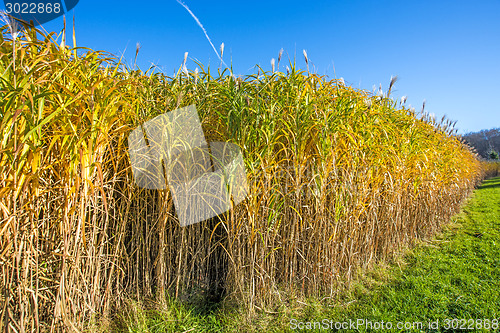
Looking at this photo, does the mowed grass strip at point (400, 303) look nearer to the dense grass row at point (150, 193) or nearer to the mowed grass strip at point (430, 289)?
the mowed grass strip at point (430, 289)

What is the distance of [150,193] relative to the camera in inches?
70.3

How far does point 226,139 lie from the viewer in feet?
5.56

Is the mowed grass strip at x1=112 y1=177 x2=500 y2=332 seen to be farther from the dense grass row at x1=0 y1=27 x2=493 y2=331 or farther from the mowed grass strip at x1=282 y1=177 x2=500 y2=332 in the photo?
the dense grass row at x1=0 y1=27 x2=493 y2=331

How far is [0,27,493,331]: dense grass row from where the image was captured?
1202mm

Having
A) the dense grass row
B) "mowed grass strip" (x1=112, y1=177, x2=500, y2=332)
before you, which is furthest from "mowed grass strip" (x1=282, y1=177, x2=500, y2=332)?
the dense grass row

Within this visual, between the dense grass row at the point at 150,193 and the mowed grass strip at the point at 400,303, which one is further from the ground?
the dense grass row at the point at 150,193

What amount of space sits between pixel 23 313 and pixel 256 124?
148 cm

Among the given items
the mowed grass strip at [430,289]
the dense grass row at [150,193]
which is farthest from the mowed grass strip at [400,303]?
the dense grass row at [150,193]

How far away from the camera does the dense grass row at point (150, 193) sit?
1.20 metres

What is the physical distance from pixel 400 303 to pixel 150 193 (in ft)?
6.43

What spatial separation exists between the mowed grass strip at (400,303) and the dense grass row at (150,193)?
13 centimetres

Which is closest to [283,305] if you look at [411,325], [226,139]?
[411,325]

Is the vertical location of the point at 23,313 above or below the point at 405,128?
below

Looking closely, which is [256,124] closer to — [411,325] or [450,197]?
[411,325]
